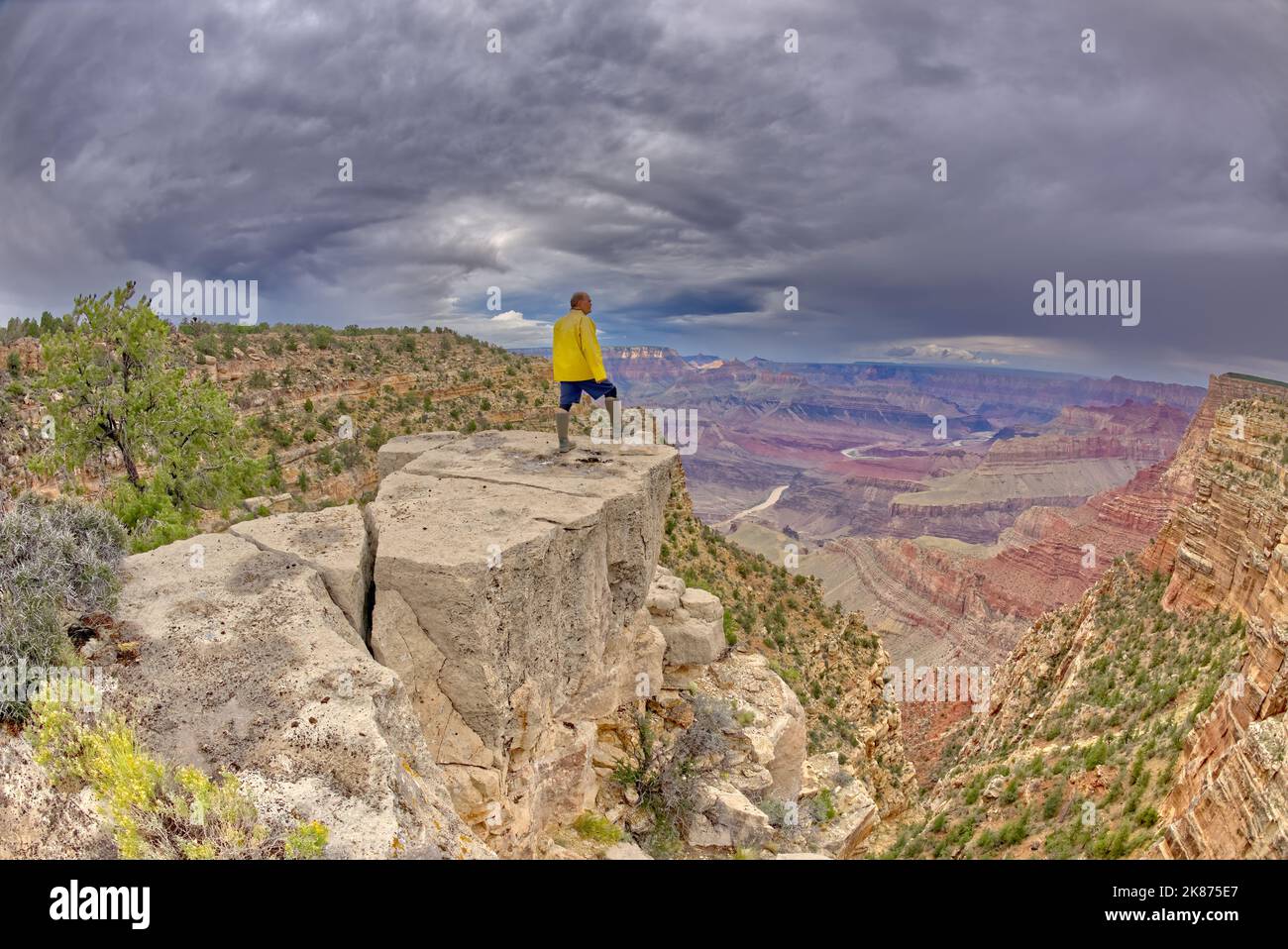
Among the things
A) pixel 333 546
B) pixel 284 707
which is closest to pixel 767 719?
pixel 333 546

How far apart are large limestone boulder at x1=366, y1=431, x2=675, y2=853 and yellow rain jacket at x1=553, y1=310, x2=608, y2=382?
49.6 inches

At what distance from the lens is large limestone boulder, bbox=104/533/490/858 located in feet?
11.4

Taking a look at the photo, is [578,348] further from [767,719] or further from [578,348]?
[767,719]

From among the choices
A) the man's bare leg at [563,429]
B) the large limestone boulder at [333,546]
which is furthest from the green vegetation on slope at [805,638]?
the large limestone boulder at [333,546]

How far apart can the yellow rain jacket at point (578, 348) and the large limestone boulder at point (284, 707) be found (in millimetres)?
3967

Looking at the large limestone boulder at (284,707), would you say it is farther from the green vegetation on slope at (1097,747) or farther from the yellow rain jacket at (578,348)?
the green vegetation on slope at (1097,747)

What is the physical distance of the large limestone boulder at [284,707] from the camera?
3.47 metres

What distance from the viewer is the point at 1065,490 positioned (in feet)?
520

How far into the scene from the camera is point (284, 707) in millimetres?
4000

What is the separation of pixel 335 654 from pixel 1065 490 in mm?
185497

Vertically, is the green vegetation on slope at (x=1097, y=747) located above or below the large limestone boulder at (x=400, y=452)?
below

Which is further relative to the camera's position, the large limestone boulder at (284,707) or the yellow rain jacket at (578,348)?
the yellow rain jacket at (578,348)

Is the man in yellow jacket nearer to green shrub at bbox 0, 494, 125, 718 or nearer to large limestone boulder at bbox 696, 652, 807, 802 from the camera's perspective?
green shrub at bbox 0, 494, 125, 718
